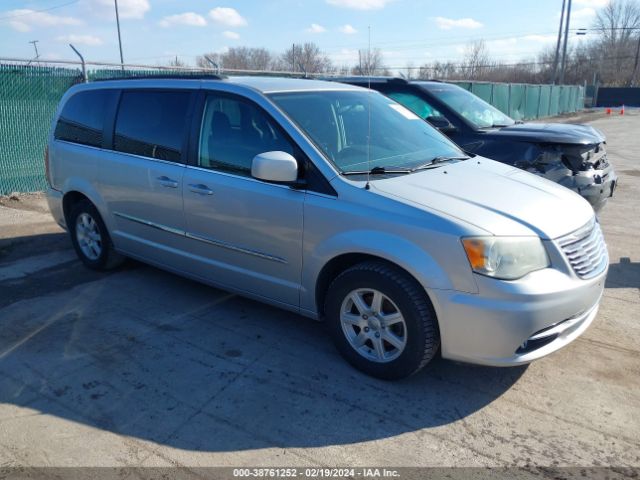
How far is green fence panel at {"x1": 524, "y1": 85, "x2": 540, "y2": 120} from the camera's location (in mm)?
29594

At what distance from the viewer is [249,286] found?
419cm

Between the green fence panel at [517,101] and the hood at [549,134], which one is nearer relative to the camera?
the hood at [549,134]

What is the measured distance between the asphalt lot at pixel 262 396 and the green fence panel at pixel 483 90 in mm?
18228

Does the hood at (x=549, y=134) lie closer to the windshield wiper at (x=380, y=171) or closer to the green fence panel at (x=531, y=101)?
the windshield wiper at (x=380, y=171)

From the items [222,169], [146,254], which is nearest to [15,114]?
[146,254]

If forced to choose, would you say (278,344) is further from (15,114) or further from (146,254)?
(15,114)

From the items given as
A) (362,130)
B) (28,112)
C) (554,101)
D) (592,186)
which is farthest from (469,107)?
(554,101)

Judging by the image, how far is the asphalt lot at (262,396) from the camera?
114 inches

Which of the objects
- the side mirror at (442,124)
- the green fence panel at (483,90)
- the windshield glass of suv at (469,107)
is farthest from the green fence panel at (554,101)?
the side mirror at (442,124)

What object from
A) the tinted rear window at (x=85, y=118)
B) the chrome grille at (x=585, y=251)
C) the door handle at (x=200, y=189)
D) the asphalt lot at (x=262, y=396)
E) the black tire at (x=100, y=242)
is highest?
the tinted rear window at (x=85, y=118)

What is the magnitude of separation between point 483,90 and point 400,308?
21.5m

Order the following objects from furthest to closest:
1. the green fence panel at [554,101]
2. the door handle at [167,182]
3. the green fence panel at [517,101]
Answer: the green fence panel at [554,101] < the green fence panel at [517,101] < the door handle at [167,182]

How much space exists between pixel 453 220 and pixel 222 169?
1862 millimetres

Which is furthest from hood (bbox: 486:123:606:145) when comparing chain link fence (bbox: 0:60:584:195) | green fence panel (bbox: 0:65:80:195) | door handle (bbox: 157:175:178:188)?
green fence panel (bbox: 0:65:80:195)
